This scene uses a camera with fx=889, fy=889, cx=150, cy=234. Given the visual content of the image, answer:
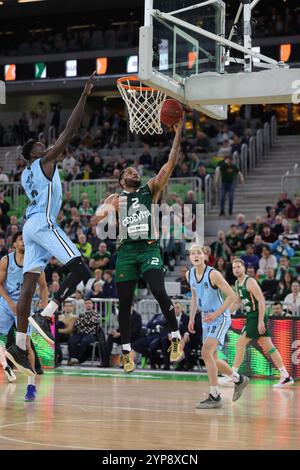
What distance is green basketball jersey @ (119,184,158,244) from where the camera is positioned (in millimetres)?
9633

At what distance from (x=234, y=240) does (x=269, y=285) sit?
2.57 m

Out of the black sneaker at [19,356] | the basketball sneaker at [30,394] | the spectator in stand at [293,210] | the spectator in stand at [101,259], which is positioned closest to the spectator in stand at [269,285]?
the spectator in stand at [293,210]

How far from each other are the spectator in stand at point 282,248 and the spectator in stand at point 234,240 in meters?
0.85

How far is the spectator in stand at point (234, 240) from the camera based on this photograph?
768 inches

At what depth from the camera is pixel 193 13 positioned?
10102 millimetres

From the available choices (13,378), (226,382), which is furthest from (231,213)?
(13,378)

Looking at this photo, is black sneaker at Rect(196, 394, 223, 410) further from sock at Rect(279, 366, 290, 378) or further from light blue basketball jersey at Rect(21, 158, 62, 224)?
sock at Rect(279, 366, 290, 378)

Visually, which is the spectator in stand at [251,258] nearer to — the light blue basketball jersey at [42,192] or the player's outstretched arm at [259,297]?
the player's outstretched arm at [259,297]

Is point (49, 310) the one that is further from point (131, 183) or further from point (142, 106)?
point (142, 106)

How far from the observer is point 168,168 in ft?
31.0

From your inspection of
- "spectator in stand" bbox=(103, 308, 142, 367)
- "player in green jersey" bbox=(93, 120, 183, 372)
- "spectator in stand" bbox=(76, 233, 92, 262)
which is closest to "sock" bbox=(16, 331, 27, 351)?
"player in green jersey" bbox=(93, 120, 183, 372)

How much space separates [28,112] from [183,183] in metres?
13.8

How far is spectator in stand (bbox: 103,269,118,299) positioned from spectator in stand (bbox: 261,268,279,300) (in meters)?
2.98

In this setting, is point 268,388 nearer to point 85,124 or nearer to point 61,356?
point 61,356
